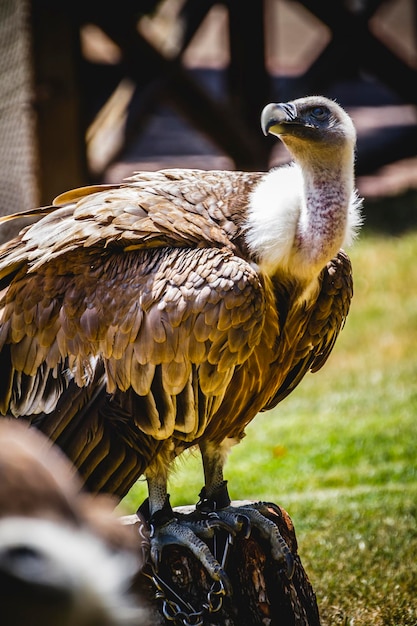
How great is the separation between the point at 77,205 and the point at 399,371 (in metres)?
5.37

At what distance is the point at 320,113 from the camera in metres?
4.48

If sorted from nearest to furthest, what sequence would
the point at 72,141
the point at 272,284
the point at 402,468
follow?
the point at 272,284
the point at 402,468
the point at 72,141

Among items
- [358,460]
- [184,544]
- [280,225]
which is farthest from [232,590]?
[358,460]

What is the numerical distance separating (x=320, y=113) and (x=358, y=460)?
12.3 ft

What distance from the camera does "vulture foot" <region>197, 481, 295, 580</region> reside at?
4.52 m

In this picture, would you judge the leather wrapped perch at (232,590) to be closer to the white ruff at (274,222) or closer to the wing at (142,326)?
the wing at (142,326)

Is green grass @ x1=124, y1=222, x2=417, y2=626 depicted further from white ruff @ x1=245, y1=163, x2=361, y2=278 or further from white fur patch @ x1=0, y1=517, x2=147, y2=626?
white fur patch @ x1=0, y1=517, x2=147, y2=626

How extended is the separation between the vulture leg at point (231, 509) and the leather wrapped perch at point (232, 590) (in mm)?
39

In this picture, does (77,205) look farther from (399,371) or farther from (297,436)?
(399,371)

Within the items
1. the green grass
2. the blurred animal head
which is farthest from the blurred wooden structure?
the blurred animal head

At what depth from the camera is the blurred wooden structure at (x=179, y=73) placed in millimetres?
8602

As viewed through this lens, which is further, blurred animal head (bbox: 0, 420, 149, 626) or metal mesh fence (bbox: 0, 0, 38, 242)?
metal mesh fence (bbox: 0, 0, 38, 242)

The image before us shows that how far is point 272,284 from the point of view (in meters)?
4.55

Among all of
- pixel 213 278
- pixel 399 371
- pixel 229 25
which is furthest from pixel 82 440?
pixel 229 25
